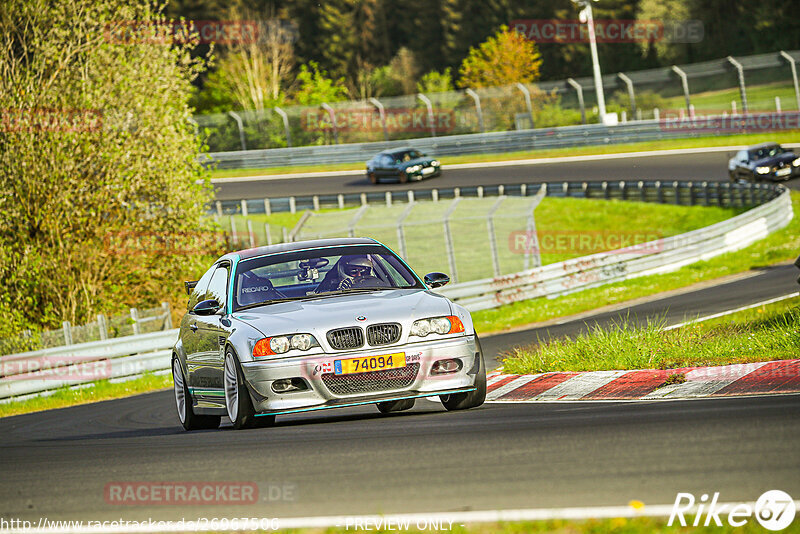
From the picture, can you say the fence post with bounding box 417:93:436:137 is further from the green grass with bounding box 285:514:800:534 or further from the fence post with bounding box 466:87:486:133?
the green grass with bounding box 285:514:800:534

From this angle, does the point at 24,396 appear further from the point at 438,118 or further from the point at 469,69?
the point at 469,69

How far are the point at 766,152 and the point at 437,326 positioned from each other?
33556mm

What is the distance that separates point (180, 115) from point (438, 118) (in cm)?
3586

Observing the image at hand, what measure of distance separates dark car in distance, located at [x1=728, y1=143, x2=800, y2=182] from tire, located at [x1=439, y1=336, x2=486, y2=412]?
105ft

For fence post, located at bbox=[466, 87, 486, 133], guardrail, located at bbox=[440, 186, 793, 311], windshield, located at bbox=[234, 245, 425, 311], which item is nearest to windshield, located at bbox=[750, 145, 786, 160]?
guardrail, located at bbox=[440, 186, 793, 311]

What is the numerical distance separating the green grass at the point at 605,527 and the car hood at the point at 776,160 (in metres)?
36.1

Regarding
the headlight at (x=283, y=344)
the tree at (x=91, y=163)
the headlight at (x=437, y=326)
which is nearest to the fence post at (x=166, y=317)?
the tree at (x=91, y=163)

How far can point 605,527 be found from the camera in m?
4.36

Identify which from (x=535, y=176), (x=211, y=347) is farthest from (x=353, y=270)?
(x=535, y=176)

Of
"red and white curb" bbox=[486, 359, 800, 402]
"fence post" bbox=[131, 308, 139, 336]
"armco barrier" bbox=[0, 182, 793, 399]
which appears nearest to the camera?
"red and white curb" bbox=[486, 359, 800, 402]

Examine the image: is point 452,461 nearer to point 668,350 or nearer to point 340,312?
point 340,312

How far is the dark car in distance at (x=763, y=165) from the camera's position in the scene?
3841cm

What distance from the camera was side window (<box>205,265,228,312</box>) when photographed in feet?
31.5

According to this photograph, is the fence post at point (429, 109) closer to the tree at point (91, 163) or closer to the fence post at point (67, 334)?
the tree at point (91, 163)
